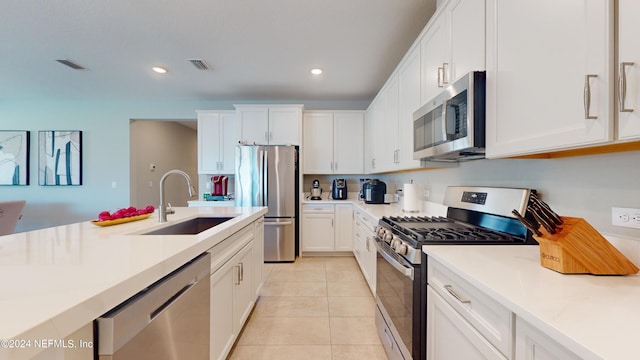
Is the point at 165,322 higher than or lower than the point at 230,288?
higher

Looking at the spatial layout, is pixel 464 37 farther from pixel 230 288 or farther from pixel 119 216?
pixel 119 216

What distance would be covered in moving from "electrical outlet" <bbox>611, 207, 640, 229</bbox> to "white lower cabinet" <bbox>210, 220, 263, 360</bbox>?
170 cm

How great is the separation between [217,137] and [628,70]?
419 centimetres

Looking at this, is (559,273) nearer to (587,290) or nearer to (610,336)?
(587,290)

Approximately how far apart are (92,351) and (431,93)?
6.54 feet

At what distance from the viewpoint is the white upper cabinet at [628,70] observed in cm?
67

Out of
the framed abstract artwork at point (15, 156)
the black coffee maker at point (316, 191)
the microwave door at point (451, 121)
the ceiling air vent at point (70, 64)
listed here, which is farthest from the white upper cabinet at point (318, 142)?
the framed abstract artwork at point (15, 156)

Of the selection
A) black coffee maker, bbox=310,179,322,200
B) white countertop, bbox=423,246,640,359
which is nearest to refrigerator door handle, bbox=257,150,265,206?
black coffee maker, bbox=310,179,322,200

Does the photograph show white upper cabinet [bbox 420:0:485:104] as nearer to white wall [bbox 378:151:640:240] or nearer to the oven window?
white wall [bbox 378:151:640:240]

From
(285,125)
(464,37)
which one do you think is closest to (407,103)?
(464,37)

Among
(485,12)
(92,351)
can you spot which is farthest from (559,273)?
(92,351)

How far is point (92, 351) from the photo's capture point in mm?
648

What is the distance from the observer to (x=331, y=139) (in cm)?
411

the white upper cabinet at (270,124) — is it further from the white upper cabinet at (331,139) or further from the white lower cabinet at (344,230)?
the white lower cabinet at (344,230)
